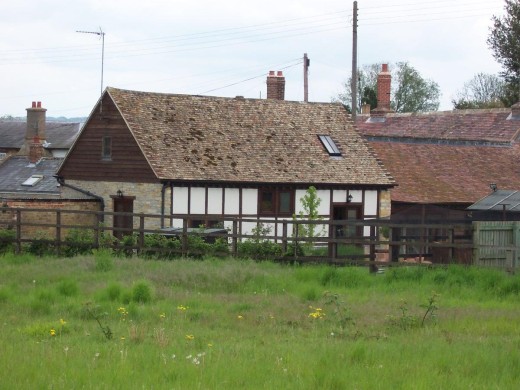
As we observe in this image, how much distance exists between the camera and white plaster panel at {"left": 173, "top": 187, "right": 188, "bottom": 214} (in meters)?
35.2

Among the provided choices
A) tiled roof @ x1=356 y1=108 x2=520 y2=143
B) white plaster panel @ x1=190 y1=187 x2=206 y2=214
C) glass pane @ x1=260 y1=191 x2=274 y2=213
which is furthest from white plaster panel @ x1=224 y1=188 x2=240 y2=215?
tiled roof @ x1=356 y1=108 x2=520 y2=143

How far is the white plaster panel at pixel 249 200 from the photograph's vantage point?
120 ft

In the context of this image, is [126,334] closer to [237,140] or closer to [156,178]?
[156,178]

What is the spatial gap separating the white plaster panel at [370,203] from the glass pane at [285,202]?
350 cm

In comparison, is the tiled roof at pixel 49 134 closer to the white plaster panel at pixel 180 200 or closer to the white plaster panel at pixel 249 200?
the white plaster panel at pixel 249 200

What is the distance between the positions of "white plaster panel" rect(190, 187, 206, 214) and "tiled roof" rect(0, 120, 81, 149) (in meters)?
29.7

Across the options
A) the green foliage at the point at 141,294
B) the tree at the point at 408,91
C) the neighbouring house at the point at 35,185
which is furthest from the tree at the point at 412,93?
the green foliage at the point at 141,294

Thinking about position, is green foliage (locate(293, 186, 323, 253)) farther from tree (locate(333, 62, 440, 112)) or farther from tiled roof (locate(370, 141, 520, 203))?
tree (locate(333, 62, 440, 112))

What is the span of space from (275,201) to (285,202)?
522 mm

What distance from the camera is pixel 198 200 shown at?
A: 35.6 metres

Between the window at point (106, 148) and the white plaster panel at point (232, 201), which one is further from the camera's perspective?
the window at point (106, 148)

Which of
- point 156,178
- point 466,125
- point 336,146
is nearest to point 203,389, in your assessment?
point 156,178

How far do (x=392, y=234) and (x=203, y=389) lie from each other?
1440 centimetres

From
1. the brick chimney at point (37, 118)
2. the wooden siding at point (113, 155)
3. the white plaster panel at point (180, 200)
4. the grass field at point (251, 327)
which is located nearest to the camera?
the grass field at point (251, 327)
